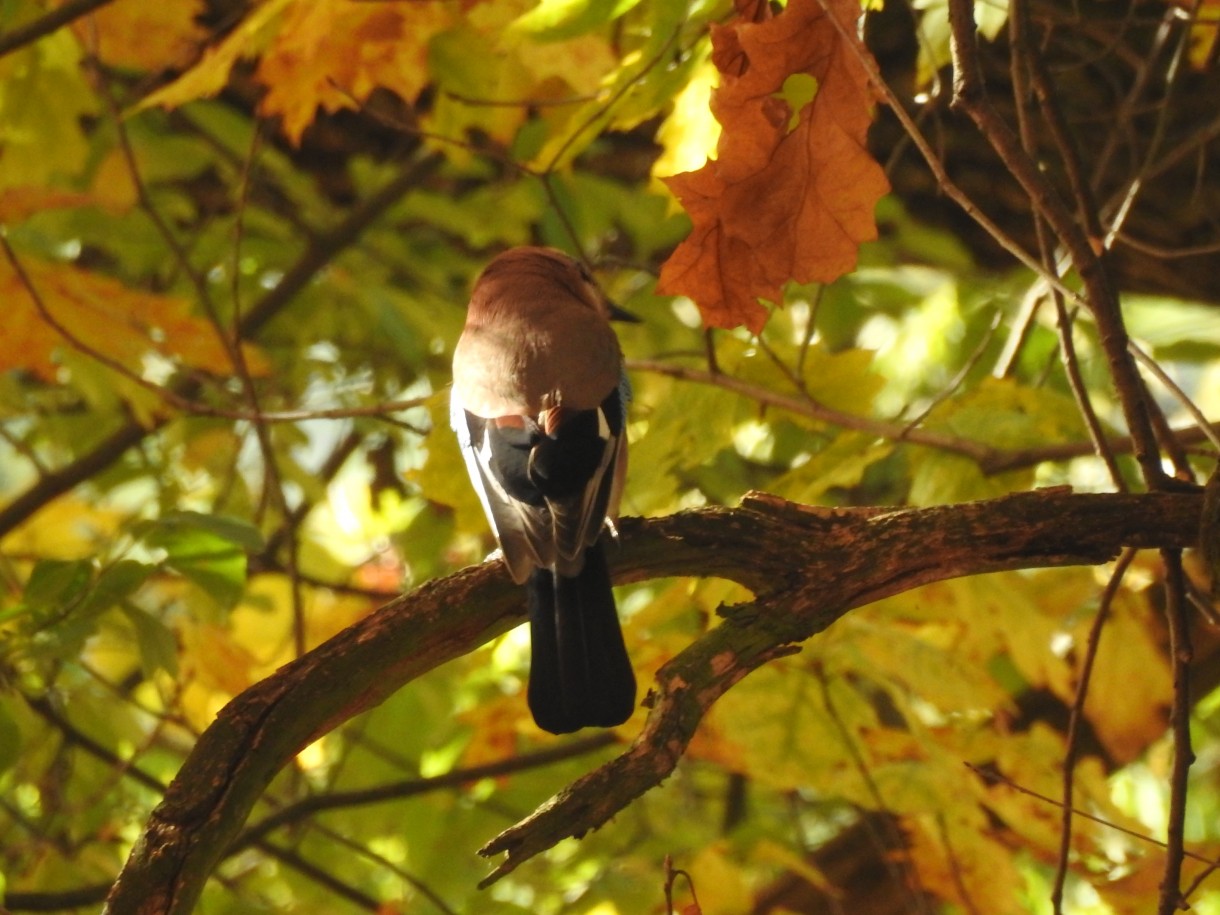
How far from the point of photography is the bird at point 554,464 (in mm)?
2547

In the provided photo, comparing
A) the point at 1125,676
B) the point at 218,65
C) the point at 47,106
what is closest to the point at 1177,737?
the point at 1125,676

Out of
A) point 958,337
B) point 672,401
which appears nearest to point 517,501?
point 672,401

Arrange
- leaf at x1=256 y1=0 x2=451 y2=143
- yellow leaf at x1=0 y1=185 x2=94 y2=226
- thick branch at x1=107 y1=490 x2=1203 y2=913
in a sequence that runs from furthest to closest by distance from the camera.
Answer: yellow leaf at x1=0 y1=185 x2=94 y2=226 < leaf at x1=256 y1=0 x2=451 y2=143 < thick branch at x1=107 y1=490 x2=1203 y2=913

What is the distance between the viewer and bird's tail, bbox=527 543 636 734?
2.53 meters

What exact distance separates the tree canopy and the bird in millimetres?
73

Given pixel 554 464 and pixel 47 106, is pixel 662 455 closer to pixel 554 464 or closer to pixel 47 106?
pixel 554 464

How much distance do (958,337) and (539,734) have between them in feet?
5.54

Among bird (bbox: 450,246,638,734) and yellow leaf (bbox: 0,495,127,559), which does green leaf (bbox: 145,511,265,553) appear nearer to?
bird (bbox: 450,246,638,734)

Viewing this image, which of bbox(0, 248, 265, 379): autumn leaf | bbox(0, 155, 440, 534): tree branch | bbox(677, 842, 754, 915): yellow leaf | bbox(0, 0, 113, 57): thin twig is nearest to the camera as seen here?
bbox(0, 0, 113, 57): thin twig

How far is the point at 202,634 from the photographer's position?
157 inches

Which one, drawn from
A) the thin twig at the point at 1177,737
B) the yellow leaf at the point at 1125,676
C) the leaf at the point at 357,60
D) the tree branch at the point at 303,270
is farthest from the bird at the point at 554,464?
the yellow leaf at the point at 1125,676

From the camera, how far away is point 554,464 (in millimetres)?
2797

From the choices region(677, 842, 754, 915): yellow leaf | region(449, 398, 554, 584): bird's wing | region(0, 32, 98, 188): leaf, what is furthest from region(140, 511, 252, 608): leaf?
region(0, 32, 98, 188): leaf

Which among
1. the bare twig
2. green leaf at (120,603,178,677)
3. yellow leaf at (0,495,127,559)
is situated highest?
the bare twig
